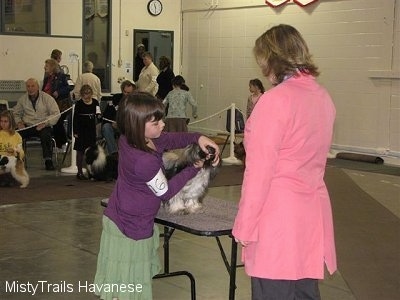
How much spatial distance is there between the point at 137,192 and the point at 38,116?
289 inches

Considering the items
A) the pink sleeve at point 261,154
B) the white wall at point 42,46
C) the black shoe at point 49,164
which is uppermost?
the white wall at point 42,46

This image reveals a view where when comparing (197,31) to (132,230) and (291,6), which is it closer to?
(291,6)

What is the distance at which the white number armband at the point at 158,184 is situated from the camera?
11.1ft

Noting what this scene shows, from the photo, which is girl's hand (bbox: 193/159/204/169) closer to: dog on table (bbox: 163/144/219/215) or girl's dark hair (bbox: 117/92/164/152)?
dog on table (bbox: 163/144/219/215)

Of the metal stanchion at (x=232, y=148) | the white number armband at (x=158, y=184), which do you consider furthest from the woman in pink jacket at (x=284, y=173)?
the metal stanchion at (x=232, y=148)

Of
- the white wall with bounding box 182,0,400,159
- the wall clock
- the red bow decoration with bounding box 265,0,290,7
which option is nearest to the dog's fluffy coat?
the white wall with bounding box 182,0,400,159

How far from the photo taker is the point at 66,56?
14.5 metres

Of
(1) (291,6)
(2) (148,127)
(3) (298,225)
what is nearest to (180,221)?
(2) (148,127)

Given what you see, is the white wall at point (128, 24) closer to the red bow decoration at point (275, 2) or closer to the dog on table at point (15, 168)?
the red bow decoration at point (275, 2)

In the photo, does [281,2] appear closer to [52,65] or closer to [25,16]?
[52,65]

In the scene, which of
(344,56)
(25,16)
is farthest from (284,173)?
(25,16)

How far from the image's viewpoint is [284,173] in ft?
8.79

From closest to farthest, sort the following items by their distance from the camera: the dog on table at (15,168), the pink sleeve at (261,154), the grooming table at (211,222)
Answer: the pink sleeve at (261,154)
the grooming table at (211,222)
the dog on table at (15,168)

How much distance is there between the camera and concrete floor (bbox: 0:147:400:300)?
4789 mm
